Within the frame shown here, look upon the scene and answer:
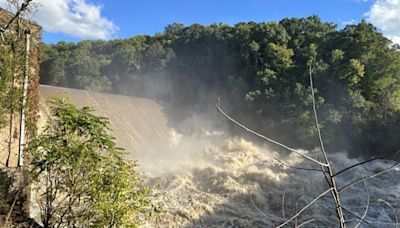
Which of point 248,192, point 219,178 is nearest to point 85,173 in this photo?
point 248,192

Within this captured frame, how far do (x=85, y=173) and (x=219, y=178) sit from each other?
7.60 meters

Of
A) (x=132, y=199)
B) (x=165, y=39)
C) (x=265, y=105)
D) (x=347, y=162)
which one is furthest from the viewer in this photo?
(x=165, y=39)

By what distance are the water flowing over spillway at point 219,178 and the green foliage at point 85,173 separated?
3534mm

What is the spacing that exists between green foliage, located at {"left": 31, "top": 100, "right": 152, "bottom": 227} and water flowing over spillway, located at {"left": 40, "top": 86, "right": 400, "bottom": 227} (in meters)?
3.53

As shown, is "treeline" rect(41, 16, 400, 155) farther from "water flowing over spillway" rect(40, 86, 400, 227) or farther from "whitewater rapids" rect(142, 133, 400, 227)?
"whitewater rapids" rect(142, 133, 400, 227)

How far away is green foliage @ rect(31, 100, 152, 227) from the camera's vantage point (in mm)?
5398

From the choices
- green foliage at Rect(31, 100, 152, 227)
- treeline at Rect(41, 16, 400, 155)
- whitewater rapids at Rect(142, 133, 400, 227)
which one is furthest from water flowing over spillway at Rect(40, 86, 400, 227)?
green foliage at Rect(31, 100, 152, 227)

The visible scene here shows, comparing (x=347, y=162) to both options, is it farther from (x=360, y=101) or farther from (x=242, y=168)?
(x=242, y=168)

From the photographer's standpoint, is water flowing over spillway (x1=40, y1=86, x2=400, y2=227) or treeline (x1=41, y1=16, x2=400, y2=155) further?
treeline (x1=41, y1=16, x2=400, y2=155)

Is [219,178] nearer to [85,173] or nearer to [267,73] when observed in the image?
[85,173]

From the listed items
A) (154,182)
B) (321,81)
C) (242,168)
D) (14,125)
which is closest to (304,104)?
(321,81)

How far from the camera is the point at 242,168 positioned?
550 inches

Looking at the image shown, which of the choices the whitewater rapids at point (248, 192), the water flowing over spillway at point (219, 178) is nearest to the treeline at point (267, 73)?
the water flowing over spillway at point (219, 178)

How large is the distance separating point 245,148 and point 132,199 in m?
11.8
